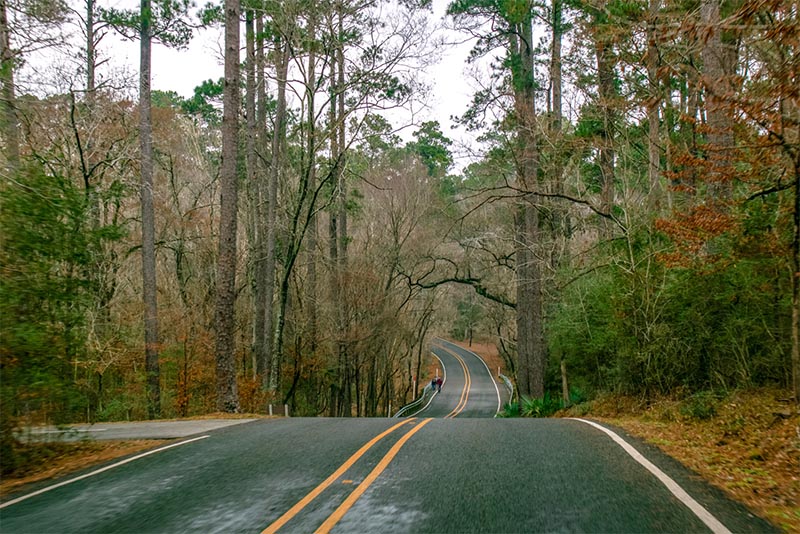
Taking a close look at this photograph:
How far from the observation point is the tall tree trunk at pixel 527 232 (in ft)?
66.5

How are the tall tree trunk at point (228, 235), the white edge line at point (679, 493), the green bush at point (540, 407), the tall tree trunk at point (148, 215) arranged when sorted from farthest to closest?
the tall tree trunk at point (148, 215)
the green bush at point (540, 407)
the tall tree trunk at point (228, 235)
the white edge line at point (679, 493)

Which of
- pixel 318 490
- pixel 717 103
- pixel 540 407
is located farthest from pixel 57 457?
pixel 540 407

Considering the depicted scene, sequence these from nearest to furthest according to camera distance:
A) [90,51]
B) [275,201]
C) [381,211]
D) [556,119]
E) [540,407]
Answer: [540,407]
[90,51]
[556,119]
[275,201]
[381,211]

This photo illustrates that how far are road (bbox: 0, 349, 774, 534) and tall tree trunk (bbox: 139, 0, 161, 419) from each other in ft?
41.3

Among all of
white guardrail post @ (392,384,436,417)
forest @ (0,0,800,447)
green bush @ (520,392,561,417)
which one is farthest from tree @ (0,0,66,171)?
white guardrail post @ (392,384,436,417)

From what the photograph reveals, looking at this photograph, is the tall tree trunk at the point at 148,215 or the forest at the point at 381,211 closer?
the forest at the point at 381,211

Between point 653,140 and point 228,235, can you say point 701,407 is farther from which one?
point 228,235

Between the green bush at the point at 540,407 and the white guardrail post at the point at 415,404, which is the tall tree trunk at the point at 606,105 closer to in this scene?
the green bush at the point at 540,407

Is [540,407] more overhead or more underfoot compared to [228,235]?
more underfoot

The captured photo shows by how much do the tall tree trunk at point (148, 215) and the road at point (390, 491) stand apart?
41.3 feet

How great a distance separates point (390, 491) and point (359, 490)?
0.30 meters

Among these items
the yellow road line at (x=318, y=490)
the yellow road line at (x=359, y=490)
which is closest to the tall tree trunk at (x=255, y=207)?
the yellow road line at (x=318, y=490)

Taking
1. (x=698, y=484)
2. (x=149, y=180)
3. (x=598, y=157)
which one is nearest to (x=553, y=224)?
(x=598, y=157)

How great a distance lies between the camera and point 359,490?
5605 mm
